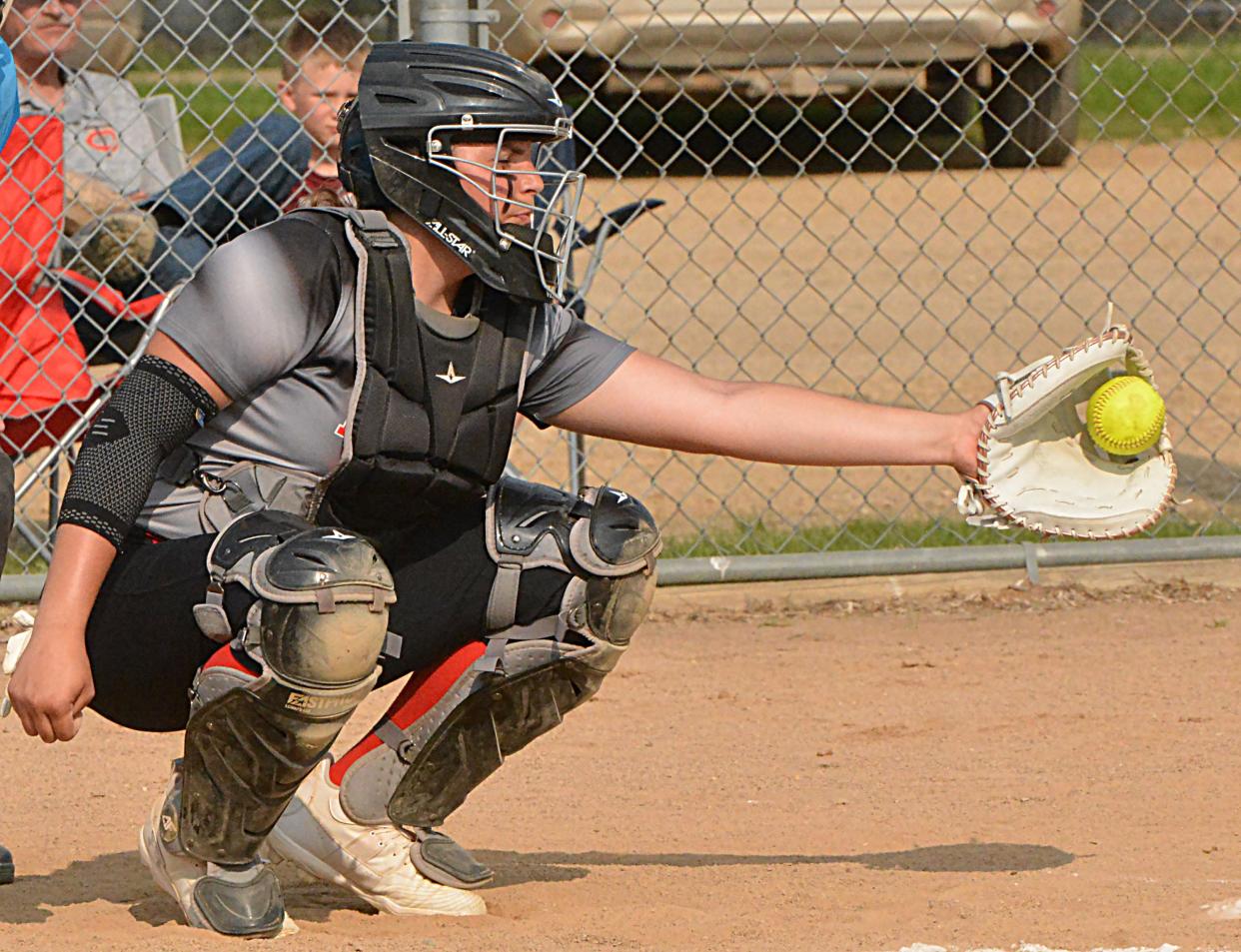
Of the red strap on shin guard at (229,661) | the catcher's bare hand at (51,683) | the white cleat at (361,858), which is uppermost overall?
the red strap on shin guard at (229,661)

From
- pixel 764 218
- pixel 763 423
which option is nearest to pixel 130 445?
pixel 763 423

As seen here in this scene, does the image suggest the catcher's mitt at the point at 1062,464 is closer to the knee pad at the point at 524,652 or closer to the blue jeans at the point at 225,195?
the knee pad at the point at 524,652

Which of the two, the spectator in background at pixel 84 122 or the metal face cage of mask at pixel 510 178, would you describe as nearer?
the metal face cage of mask at pixel 510 178

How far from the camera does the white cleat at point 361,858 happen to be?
308 cm

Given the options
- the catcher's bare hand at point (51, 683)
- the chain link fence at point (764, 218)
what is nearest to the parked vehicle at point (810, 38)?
the chain link fence at point (764, 218)

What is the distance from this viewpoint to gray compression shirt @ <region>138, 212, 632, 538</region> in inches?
107

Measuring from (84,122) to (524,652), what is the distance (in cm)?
349

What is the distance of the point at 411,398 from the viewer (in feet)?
9.33

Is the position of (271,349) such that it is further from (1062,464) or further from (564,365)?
(1062,464)

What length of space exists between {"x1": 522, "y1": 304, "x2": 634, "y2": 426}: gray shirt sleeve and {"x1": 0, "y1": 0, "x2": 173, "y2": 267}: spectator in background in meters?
2.62

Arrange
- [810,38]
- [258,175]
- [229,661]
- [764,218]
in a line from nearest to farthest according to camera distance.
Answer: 1. [229,661]
2. [258,175]
3. [810,38]
4. [764,218]

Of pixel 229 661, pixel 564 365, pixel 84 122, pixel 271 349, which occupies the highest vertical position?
pixel 84 122

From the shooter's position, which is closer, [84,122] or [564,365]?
[564,365]

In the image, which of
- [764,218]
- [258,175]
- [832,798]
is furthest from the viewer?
[764,218]
